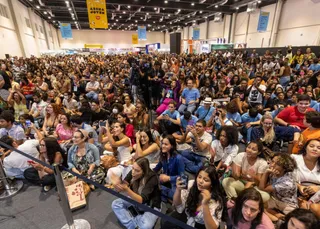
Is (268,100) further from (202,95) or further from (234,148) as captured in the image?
(234,148)

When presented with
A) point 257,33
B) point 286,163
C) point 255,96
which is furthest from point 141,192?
point 257,33

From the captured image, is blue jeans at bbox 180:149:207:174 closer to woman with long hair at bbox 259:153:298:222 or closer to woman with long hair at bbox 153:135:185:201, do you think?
woman with long hair at bbox 153:135:185:201

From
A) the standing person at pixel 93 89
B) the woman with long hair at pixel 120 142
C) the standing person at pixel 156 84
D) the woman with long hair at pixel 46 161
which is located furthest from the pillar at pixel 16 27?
the woman with long hair at pixel 120 142

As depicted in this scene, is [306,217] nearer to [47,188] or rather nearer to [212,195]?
[212,195]

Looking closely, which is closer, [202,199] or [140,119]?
[202,199]

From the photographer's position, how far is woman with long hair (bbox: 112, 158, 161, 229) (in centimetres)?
200

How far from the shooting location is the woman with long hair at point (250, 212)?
4.99 feet

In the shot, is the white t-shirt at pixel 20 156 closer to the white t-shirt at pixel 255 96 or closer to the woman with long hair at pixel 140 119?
the woman with long hair at pixel 140 119

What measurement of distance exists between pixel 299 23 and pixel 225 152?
52.4 ft

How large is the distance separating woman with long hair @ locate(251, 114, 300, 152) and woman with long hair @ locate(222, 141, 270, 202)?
3.66 feet

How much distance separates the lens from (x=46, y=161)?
9.32 feet

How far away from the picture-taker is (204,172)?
5.77 ft

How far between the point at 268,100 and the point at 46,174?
534 centimetres

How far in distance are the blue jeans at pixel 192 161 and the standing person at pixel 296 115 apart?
6.01 ft
